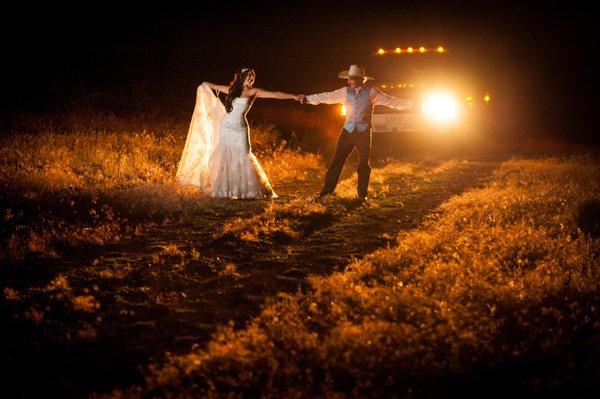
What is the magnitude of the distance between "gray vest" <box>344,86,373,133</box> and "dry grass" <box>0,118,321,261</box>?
93.9 inches

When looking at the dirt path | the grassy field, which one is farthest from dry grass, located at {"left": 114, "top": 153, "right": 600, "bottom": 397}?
the dirt path

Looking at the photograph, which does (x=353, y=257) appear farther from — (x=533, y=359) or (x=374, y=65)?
(x=374, y=65)

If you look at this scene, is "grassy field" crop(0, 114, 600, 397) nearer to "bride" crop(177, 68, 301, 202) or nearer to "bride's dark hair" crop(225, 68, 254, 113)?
"bride" crop(177, 68, 301, 202)

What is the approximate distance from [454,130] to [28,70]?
44.3ft

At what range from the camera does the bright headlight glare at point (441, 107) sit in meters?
11.5

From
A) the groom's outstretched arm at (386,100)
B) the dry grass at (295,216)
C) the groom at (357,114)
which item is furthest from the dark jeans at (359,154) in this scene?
the groom's outstretched arm at (386,100)

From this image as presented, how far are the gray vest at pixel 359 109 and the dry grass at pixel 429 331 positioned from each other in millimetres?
2632

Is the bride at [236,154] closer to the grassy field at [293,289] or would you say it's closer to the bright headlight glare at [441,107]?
the grassy field at [293,289]

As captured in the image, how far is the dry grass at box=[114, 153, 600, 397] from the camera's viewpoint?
329 centimetres

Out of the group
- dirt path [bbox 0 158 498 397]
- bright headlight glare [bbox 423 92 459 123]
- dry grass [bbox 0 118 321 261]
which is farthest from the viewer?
bright headlight glare [bbox 423 92 459 123]

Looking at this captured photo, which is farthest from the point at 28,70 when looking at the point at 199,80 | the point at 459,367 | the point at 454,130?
the point at 459,367

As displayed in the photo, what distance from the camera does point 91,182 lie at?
28.7 ft

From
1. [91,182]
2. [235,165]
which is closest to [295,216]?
[235,165]

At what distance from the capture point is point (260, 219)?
7125 mm
